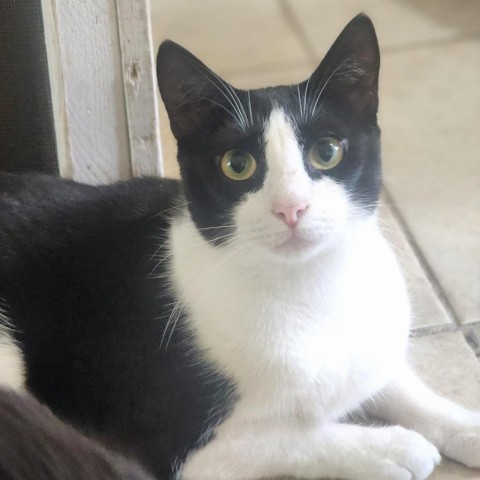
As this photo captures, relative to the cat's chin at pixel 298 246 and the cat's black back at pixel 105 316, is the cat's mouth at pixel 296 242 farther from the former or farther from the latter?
the cat's black back at pixel 105 316

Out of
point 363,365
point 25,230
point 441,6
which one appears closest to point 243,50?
point 441,6

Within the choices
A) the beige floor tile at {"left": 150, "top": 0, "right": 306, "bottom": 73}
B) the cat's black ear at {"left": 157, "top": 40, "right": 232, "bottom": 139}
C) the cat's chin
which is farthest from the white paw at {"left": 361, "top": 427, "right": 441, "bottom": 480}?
the beige floor tile at {"left": 150, "top": 0, "right": 306, "bottom": 73}

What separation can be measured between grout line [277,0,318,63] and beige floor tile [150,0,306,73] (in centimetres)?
1

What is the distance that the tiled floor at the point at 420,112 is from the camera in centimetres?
147

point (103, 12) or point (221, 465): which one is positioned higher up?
point (103, 12)

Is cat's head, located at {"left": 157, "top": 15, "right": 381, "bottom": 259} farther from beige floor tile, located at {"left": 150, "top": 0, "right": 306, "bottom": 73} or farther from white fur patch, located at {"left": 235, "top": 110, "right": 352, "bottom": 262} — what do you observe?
beige floor tile, located at {"left": 150, "top": 0, "right": 306, "bottom": 73}

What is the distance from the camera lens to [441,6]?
2.51 m

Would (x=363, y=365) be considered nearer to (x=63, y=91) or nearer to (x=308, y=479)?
(x=308, y=479)

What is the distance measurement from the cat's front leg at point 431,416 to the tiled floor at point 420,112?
0.10ft

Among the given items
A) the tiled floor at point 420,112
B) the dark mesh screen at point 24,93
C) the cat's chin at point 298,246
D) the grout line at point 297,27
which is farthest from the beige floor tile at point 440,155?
the dark mesh screen at point 24,93

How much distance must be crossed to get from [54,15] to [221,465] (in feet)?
2.68

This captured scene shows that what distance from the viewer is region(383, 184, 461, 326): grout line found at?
4.95ft

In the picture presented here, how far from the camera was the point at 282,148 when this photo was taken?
102cm

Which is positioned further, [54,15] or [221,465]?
[54,15]
